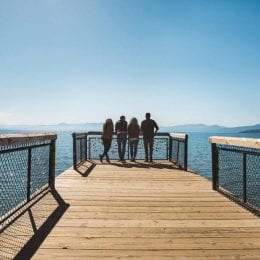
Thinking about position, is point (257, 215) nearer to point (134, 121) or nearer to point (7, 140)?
point (7, 140)

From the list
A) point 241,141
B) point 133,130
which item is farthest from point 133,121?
point 241,141

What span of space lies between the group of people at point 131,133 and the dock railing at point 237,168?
5944 millimetres

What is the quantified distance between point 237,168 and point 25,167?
3865 mm

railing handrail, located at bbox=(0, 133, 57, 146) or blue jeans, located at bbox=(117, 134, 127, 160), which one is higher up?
railing handrail, located at bbox=(0, 133, 57, 146)

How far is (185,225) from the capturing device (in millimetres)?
5004

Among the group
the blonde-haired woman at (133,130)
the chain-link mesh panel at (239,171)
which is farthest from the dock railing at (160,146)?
the chain-link mesh panel at (239,171)

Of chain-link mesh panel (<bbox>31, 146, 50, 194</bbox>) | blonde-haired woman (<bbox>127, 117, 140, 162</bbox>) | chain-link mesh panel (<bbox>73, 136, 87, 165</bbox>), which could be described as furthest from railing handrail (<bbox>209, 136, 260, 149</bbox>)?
blonde-haired woman (<bbox>127, 117, 140, 162</bbox>)

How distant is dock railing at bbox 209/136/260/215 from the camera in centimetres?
564

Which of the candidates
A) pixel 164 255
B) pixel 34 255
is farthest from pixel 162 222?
pixel 34 255

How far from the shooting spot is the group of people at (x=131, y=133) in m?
13.6

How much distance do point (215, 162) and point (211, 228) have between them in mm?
2849

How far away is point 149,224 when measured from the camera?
199 inches

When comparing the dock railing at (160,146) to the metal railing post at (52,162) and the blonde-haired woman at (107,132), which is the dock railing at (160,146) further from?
the metal railing post at (52,162)

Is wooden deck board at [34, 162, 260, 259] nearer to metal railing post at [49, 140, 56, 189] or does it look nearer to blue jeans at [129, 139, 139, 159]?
metal railing post at [49, 140, 56, 189]
